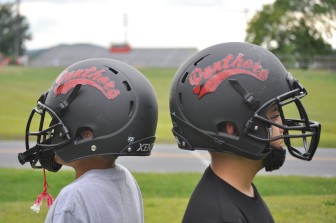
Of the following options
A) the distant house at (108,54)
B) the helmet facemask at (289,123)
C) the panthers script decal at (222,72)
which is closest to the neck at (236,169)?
the helmet facemask at (289,123)

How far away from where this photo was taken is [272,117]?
2602 millimetres

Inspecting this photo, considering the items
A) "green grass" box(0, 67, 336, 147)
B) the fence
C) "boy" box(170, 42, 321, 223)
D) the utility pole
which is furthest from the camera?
the utility pole

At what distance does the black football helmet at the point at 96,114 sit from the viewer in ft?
9.50

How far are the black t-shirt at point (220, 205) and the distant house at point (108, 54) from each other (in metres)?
64.0

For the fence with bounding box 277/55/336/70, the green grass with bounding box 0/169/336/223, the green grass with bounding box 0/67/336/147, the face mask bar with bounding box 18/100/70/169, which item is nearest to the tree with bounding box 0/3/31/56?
the green grass with bounding box 0/67/336/147

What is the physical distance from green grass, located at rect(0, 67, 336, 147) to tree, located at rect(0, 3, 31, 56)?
33.3 m

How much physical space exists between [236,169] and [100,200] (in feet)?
1.94

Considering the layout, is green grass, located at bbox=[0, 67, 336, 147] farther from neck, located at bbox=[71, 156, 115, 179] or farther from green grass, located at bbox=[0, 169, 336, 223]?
neck, located at bbox=[71, 156, 115, 179]

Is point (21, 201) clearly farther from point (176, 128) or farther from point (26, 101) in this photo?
point (26, 101)

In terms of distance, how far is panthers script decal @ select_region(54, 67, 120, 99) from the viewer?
2.92 meters

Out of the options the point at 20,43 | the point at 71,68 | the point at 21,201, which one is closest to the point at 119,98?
the point at 71,68

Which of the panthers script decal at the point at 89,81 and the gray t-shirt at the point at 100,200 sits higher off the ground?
the panthers script decal at the point at 89,81

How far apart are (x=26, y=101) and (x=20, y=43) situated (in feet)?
172

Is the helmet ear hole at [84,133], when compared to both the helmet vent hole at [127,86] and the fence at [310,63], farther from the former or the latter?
the fence at [310,63]
